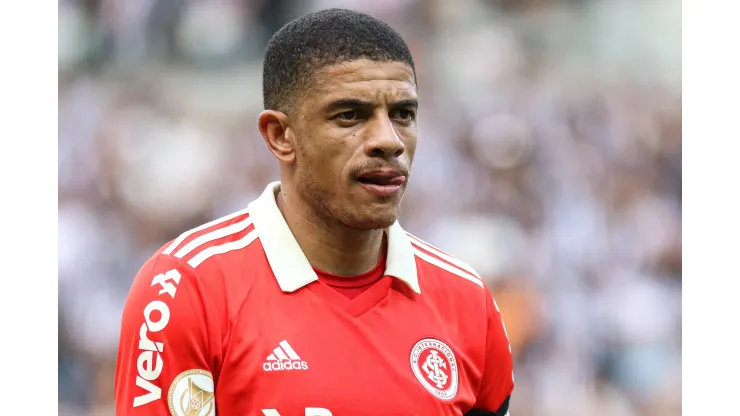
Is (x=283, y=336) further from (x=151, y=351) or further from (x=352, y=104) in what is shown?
(x=352, y=104)

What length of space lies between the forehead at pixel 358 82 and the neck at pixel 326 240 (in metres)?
0.37

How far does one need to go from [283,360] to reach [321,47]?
2.99 ft

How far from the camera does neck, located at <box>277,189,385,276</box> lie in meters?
2.76

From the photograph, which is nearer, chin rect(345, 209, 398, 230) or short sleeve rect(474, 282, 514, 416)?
chin rect(345, 209, 398, 230)

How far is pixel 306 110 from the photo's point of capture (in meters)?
2.65

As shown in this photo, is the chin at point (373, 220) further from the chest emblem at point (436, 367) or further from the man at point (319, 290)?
the chest emblem at point (436, 367)

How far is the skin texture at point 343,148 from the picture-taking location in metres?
2.58

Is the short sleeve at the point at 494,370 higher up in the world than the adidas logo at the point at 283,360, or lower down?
lower down

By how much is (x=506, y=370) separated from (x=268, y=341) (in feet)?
2.97

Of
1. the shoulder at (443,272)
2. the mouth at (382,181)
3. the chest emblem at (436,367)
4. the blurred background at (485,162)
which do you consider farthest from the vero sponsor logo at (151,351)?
the blurred background at (485,162)

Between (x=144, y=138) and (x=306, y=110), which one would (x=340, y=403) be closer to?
(x=306, y=110)

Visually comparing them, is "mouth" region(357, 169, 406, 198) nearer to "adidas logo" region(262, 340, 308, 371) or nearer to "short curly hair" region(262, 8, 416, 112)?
"short curly hair" region(262, 8, 416, 112)

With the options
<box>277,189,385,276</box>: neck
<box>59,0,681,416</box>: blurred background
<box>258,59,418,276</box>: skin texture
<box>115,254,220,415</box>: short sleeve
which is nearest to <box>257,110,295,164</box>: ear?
<box>258,59,418,276</box>: skin texture

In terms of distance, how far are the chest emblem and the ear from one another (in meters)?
0.69
